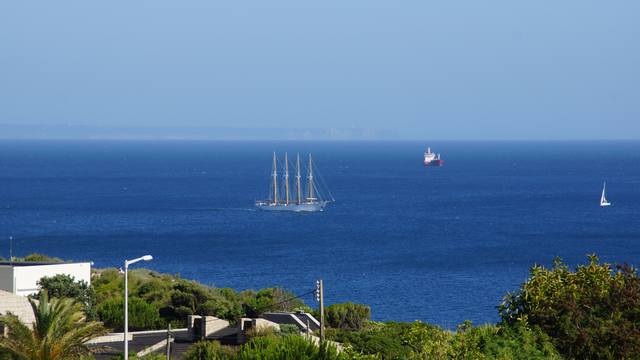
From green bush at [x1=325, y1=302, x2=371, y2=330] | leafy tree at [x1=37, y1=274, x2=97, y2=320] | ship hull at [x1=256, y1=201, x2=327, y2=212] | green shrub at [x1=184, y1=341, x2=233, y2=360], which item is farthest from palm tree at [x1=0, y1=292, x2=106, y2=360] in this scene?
ship hull at [x1=256, y1=201, x2=327, y2=212]

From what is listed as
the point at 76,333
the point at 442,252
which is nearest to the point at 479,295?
the point at 442,252

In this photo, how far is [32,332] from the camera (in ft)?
99.5

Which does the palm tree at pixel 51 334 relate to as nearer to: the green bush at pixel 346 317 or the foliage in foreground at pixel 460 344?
the foliage in foreground at pixel 460 344

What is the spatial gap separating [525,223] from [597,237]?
1797cm

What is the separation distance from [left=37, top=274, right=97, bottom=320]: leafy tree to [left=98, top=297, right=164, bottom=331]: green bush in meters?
2.84

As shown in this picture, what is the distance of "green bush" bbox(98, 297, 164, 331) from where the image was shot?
4909cm

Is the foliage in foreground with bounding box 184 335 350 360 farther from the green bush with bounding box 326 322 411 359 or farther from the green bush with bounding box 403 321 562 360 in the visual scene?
the green bush with bounding box 326 322 411 359

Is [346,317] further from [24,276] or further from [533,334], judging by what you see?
[533,334]

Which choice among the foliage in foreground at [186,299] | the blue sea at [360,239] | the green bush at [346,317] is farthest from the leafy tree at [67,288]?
the blue sea at [360,239]

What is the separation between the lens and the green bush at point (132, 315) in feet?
161

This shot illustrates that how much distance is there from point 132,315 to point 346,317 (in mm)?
9183

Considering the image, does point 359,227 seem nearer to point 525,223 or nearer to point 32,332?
point 525,223

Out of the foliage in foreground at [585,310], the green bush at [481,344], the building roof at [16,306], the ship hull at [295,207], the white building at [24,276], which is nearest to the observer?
the green bush at [481,344]

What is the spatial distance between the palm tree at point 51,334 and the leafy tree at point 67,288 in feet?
69.8
